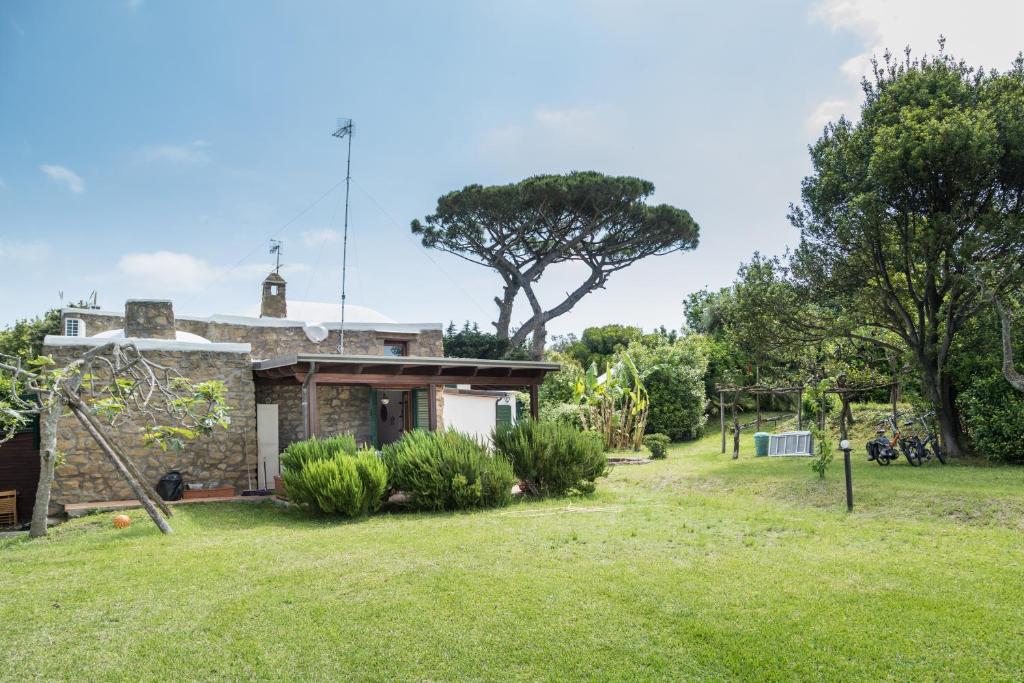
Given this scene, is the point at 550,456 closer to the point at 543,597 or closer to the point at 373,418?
the point at 543,597

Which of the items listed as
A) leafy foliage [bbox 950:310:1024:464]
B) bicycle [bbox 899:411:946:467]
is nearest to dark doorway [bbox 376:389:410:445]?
bicycle [bbox 899:411:946:467]

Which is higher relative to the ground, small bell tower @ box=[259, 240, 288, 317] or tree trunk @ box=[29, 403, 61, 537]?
small bell tower @ box=[259, 240, 288, 317]

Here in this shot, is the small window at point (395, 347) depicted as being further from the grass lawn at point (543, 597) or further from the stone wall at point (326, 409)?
the grass lawn at point (543, 597)

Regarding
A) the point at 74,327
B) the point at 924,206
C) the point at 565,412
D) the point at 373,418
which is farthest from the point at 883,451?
the point at 74,327

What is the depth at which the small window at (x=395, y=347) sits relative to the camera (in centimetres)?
2077

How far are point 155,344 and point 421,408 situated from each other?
21.1ft

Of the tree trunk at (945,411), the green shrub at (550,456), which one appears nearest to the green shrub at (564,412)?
the green shrub at (550,456)

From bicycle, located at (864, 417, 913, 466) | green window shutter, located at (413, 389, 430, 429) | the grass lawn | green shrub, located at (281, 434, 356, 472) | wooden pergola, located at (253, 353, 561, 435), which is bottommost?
the grass lawn

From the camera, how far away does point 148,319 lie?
1468 centimetres

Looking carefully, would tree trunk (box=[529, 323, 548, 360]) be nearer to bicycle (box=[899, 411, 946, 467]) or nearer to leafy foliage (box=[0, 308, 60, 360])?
bicycle (box=[899, 411, 946, 467])

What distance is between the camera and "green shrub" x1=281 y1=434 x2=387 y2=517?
10.1m

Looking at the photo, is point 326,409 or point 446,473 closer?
point 446,473

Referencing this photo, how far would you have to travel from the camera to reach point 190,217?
19.1 metres

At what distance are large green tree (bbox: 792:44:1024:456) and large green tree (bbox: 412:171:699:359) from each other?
1248cm
